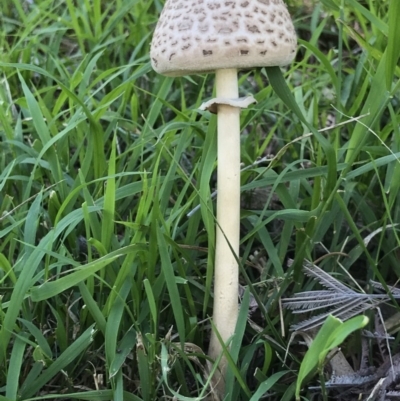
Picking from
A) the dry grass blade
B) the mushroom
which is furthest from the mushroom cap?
the dry grass blade

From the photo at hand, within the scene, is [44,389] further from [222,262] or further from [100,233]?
[222,262]

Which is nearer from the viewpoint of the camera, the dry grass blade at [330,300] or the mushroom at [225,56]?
the mushroom at [225,56]

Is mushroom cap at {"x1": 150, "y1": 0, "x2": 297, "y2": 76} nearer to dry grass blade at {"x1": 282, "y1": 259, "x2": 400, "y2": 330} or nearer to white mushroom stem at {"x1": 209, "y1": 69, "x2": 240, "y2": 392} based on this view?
white mushroom stem at {"x1": 209, "y1": 69, "x2": 240, "y2": 392}

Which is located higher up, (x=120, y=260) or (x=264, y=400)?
(x=120, y=260)

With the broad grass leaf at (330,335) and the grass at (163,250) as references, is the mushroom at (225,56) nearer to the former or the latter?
the grass at (163,250)

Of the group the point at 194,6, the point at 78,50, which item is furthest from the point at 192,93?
the point at 194,6

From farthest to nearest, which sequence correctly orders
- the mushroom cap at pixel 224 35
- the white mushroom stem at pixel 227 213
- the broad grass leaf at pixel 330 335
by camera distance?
the white mushroom stem at pixel 227 213, the mushroom cap at pixel 224 35, the broad grass leaf at pixel 330 335

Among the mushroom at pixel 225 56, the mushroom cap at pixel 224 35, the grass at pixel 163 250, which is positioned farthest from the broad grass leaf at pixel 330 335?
the mushroom cap at pixel 224 35

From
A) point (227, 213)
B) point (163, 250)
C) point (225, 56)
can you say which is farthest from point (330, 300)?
point (225, 56)
